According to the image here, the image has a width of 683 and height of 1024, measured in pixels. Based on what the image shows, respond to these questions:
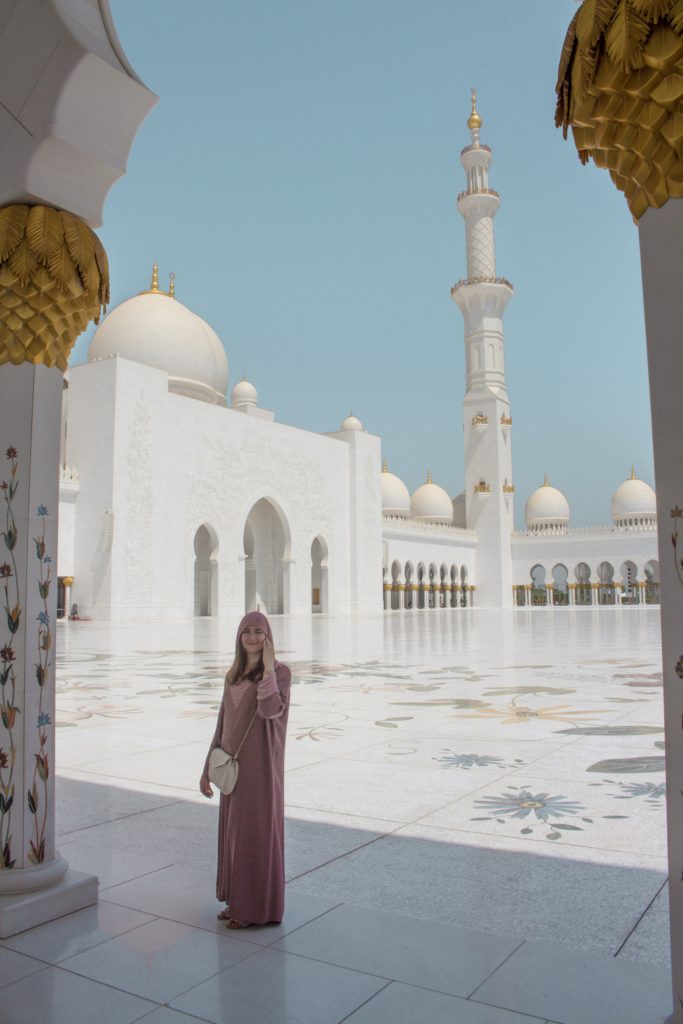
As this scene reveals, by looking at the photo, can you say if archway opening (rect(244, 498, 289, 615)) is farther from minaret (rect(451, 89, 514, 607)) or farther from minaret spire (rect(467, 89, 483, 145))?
minaret spire (rect(467, 89, 483, 145))

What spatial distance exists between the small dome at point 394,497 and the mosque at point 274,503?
0.05 m

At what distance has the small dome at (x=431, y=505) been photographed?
28.1 metres

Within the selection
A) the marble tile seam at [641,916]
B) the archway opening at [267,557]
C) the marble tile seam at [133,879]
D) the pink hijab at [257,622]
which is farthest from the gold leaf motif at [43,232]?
the archway opening at [267,557]

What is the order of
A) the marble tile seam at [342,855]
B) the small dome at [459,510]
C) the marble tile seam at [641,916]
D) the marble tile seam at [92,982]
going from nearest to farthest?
the marble tile seam at [92,982]
the marble tile seam at [641,916]
the marble tile seam at [342,855]
the small dome at [459,510]

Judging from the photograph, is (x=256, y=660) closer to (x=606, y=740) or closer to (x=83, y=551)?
(x=606, y=740)

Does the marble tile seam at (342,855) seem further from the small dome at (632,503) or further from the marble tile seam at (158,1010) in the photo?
the small dome at (632,503)

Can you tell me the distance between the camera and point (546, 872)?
1.78 meters

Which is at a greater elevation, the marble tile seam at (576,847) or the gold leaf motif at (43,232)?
the gold leaf motif at (43,232)

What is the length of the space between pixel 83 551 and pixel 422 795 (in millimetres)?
13015

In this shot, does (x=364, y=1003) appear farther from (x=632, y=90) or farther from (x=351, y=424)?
(x=351, y=424)

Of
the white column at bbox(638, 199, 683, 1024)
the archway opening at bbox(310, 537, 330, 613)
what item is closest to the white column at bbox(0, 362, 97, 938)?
the white column at bbox(638, 199, 683, 1024)

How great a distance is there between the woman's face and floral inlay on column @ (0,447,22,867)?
19.9 inches

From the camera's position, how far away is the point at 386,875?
1.80 m

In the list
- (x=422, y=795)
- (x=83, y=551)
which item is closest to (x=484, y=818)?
(x=422, y=795)
